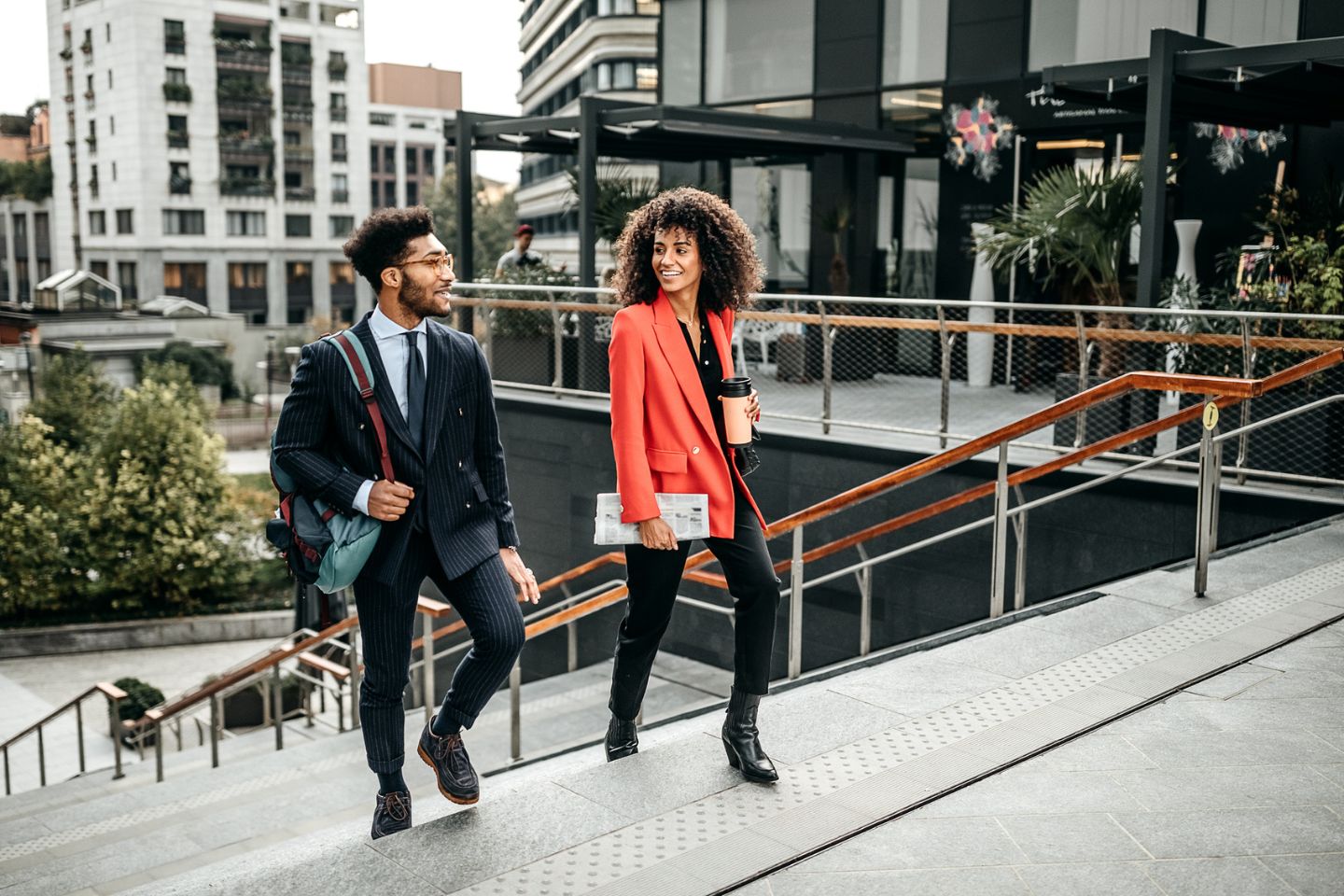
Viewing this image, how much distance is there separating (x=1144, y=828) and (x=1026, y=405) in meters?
6.71

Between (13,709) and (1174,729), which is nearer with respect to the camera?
Result: (1174,729)

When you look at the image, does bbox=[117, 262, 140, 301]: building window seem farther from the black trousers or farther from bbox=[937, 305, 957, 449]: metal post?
the black trousers

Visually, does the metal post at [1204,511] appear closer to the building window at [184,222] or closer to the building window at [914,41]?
the building window at [914,41]

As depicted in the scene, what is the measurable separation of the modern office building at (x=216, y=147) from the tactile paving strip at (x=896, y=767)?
75.3m

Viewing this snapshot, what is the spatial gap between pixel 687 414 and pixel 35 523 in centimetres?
2533

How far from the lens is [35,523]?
2558 centimetres

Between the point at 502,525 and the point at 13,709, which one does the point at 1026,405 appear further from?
the point at 13,709

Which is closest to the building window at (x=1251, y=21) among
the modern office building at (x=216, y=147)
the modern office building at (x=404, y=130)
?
the modern office building at (x=216, y=147)

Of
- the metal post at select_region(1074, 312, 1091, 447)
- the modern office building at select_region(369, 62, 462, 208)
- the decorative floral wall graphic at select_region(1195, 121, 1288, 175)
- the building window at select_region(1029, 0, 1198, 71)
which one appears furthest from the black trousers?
the modern office building at select_region(369, 62, 462, 208)

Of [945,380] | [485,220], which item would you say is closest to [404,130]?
[485,220]

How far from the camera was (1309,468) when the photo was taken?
7.68 meters

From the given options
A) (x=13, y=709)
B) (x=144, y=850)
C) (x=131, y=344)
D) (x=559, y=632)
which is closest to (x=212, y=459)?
(x=13, y=709)

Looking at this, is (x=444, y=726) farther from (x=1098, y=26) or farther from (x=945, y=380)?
(x=1098, y=26)

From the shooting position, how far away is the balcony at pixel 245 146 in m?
79.6
